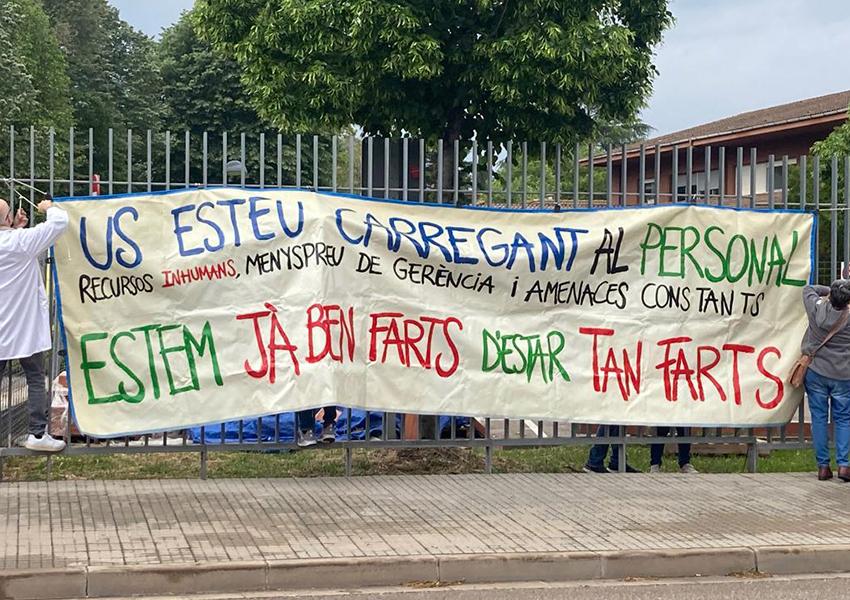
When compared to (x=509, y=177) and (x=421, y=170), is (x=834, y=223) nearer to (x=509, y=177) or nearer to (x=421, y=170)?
(x=509, y=177)

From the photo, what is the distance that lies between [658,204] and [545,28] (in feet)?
10.4

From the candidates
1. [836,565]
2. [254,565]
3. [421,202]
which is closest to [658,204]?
[421,202]

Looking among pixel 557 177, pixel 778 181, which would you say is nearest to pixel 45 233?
pixel 557 177

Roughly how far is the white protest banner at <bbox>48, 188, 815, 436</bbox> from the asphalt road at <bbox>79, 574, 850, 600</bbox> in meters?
2.55

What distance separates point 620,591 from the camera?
Result: 6488 millimetres

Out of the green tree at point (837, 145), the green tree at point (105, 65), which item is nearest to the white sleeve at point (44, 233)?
the green tree at point (837, 145)

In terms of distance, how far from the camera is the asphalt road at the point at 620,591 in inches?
247

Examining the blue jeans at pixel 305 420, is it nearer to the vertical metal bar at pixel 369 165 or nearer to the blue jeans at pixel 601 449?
the vertical metal bar at pixel 369 165

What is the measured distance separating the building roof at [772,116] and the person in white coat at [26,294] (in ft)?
86.7

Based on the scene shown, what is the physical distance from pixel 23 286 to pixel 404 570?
144 inches

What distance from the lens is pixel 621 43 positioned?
12078 mm

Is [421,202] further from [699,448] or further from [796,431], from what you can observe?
[796,431]

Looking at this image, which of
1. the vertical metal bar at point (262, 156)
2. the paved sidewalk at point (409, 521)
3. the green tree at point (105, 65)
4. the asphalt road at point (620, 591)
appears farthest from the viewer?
the green tree at point (105, 65)

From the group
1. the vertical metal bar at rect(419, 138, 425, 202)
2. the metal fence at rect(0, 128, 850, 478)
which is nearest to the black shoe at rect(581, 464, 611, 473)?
the metal fence at rect(0, 128, 850, 478)
